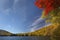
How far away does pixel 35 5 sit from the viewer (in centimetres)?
610

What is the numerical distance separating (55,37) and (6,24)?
1.30 m

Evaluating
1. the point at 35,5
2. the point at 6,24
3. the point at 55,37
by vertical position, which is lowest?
the point at 55,37

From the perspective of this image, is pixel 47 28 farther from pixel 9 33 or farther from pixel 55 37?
pixel 9 33

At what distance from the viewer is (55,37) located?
6.05m

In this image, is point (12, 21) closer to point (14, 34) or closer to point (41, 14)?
point (14, 34)

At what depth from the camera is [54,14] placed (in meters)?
6.05

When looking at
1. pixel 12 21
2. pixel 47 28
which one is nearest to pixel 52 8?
pixel 47 28

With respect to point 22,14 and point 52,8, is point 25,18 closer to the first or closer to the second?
point 22,14

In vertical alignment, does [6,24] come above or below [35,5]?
below

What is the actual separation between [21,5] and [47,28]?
893 millimetres

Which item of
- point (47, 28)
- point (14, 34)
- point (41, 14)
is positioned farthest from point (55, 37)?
point (14, 34)

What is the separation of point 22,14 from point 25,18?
0.13m

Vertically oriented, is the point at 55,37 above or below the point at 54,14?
below

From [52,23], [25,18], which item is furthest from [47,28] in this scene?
[25,18]
